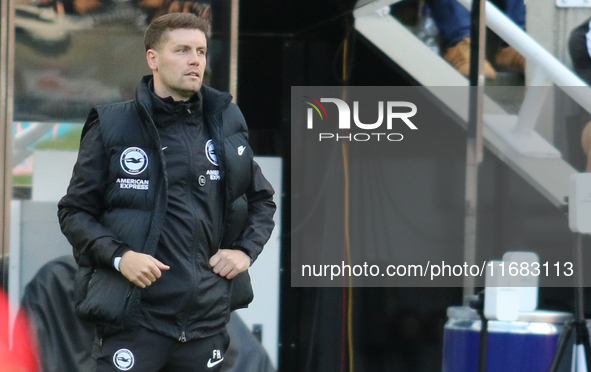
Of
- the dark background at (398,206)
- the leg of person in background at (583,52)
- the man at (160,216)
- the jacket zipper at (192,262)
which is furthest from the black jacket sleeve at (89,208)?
the leg of person in background at (583,52)

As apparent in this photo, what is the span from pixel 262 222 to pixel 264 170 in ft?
5.79

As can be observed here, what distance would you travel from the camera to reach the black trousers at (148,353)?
2.30 metres

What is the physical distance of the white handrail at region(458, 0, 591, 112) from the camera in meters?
3.75

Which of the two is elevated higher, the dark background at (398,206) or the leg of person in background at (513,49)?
the leg of person in background at (513,49)

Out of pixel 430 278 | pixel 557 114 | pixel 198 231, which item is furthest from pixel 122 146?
pixel 557 114

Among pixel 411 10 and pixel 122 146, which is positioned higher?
pixel 411 10

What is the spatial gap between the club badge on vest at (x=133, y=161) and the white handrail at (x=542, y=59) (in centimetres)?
199

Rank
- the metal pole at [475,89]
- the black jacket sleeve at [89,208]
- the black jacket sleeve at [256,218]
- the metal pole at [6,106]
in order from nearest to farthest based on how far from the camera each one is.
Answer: the black jacket sleeve at [89,208] → the black jacket sleeve at [256,218] → the metal pole at [475,89] → the metal pole at [6,106]

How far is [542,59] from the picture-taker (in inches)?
148

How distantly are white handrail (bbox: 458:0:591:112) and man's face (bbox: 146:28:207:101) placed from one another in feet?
5.77

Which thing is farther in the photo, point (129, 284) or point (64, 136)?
point (64, 136)

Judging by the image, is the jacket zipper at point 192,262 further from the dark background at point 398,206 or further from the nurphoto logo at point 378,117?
the nurphoto logo at point 378,117

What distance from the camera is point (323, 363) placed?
461cm

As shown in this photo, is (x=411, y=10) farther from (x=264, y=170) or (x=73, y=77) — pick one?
(x=73, y=77)
